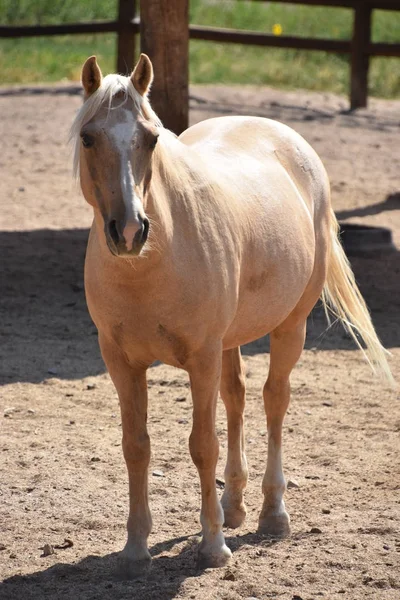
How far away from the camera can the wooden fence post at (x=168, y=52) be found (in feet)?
22.3

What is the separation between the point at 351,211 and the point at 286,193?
549 centimetres

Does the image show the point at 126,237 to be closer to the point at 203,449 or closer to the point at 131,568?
the point at 203,449

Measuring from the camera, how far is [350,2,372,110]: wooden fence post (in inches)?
525

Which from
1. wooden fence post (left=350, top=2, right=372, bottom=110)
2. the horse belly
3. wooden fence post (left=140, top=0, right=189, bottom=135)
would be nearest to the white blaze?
the horse belly

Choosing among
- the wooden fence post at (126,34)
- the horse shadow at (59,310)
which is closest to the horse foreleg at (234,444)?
the horse shadow at (59,310)

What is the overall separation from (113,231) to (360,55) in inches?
454

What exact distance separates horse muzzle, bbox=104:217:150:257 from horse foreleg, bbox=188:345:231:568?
68 centimetres

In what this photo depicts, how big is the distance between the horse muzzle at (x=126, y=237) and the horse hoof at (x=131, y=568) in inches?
50.8

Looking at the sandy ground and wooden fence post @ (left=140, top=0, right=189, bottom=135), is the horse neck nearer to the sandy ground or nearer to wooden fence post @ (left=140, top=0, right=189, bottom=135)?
the sandy ground

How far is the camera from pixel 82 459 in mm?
4484

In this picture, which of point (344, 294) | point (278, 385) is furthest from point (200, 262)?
point (344, 294)

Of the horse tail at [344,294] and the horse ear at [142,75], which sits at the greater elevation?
the horse ear at [142,75]

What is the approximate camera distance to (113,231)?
2789 mm

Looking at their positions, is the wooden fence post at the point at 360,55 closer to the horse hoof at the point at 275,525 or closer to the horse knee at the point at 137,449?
the horse hoof at the point at 275,525
